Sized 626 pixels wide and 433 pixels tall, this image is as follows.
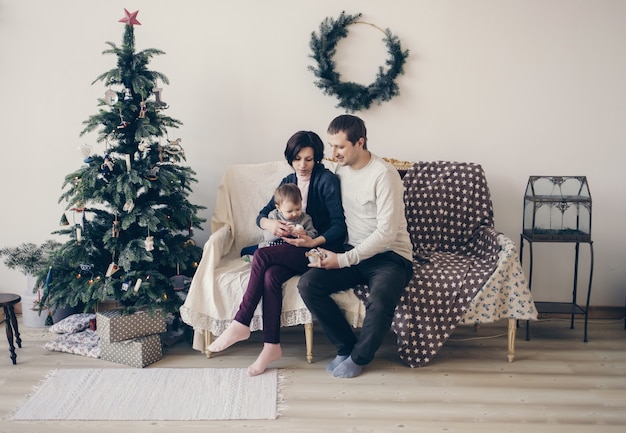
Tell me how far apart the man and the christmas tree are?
735 mm

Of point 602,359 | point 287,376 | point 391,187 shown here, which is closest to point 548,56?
point 391,187

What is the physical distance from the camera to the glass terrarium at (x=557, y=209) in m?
3.38

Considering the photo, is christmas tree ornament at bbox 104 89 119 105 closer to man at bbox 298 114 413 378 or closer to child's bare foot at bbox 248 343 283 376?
man at bbox 298 114 413 378

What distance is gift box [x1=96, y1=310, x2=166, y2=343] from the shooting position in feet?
9.89

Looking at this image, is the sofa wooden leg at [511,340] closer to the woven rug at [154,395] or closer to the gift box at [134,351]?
the woven rug at [154,395]

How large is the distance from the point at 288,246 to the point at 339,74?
1.17 m

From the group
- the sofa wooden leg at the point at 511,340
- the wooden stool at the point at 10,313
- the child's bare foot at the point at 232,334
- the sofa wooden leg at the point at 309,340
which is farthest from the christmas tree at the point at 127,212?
the sofa wooden leg at the point at 511,340

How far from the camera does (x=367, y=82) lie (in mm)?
3668

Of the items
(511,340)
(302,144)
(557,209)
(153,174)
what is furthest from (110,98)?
(557,209)

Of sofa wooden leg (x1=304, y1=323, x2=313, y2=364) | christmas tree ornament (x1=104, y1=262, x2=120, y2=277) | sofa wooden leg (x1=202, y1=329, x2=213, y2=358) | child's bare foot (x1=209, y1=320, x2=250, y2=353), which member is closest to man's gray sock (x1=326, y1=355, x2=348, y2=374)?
sofa wooden leg (x1=304, y1=323, x2=313, y2=364)

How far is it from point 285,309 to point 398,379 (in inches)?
24.3

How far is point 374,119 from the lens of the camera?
3.70 metres

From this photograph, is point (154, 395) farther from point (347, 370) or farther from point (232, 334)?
point (347, 370)

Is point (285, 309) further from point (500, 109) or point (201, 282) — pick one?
point (500, 109)
